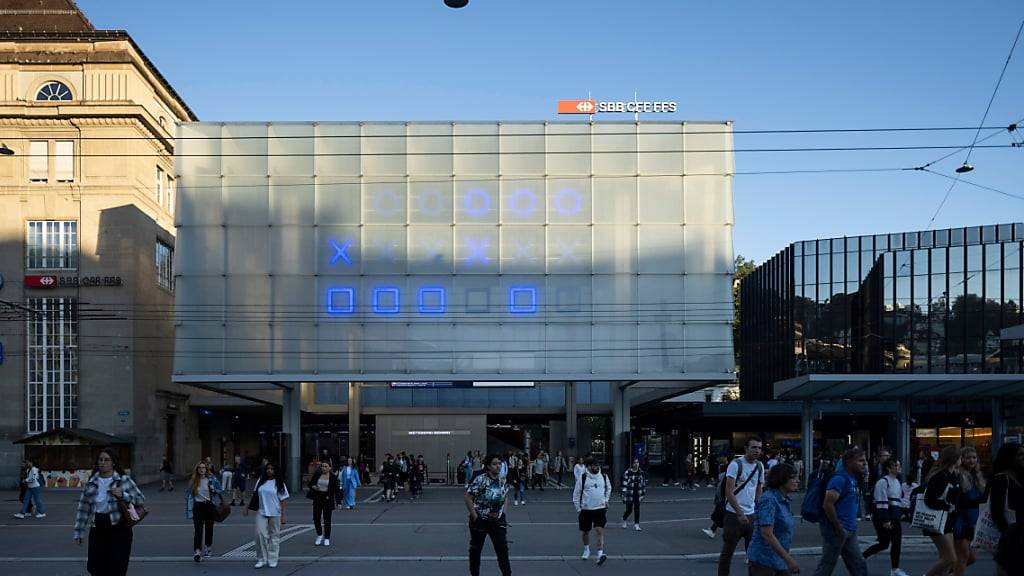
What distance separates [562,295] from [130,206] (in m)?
21.0

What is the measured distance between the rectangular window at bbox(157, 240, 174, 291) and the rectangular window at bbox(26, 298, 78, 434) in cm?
527

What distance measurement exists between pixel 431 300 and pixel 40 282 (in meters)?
19.4

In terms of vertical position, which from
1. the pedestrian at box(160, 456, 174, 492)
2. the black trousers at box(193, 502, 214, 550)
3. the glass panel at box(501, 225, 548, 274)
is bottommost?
the pedestrian at box(160, 456, 174, 492)

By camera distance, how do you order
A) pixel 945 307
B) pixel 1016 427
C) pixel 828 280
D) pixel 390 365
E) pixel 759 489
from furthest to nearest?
pixel 828 280, pixel 945 307, pixel 390 365, pixel 1016 427, pixel 759 489

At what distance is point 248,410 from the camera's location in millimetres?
62500

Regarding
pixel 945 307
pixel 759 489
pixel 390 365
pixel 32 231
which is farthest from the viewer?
pixel 945 307

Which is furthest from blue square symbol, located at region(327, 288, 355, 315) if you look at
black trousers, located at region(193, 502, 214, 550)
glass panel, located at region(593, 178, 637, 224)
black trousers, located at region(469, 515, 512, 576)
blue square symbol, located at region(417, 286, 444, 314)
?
black trousers, located at region(469, 515, 512, 576)

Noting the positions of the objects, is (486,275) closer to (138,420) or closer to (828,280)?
(138,420)

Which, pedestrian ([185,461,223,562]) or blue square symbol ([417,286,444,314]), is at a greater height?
blue square symbol ([417,286,444,314])

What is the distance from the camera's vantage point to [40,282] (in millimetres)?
49750

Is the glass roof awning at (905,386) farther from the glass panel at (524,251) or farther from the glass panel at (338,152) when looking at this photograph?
the glass panel at (338,152)

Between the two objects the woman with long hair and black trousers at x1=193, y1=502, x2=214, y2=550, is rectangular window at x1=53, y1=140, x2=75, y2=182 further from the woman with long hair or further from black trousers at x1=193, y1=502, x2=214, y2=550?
the woman with long hair

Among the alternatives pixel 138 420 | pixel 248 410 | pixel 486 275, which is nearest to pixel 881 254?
pixel 486 275

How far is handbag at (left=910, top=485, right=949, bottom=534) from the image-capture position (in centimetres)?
1252
